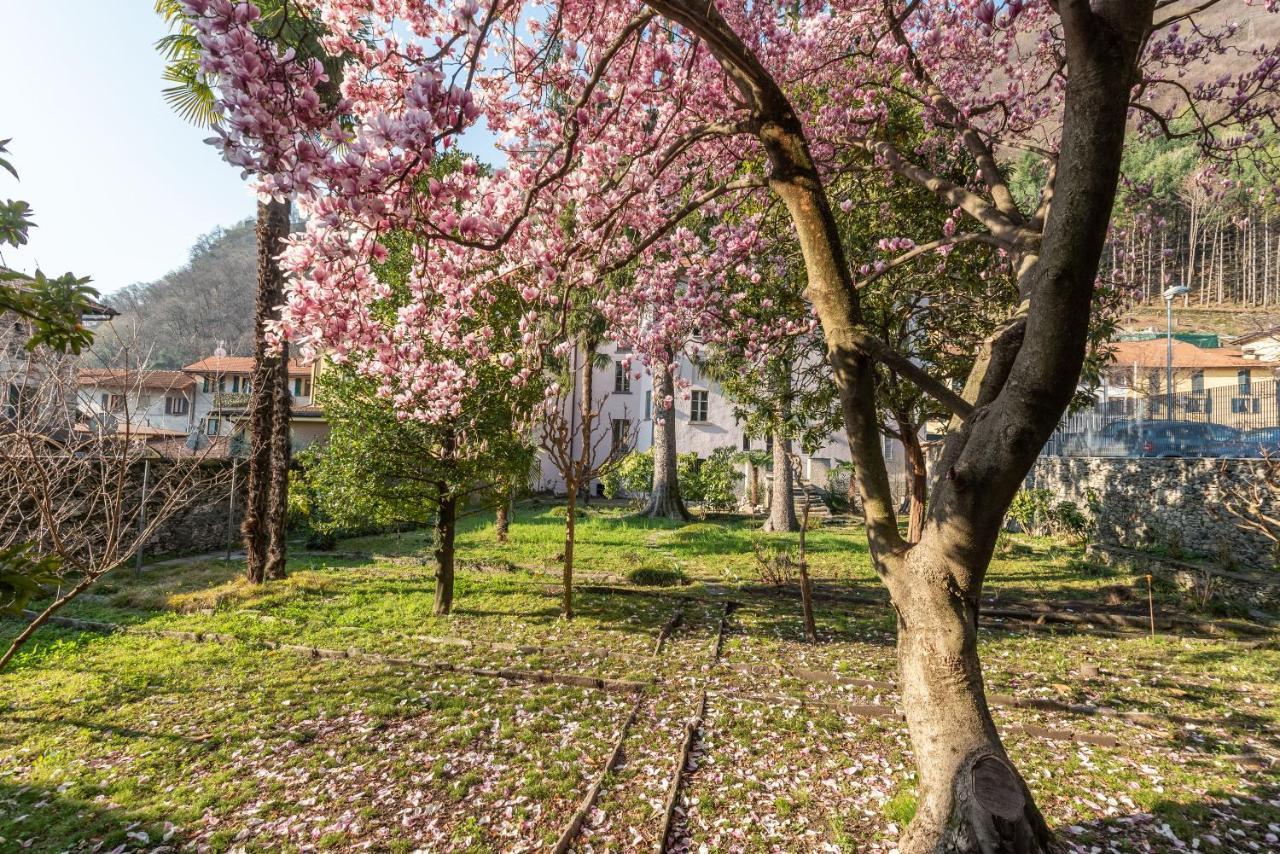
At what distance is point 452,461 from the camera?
25.6 feet

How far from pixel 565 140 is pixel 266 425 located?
818cm

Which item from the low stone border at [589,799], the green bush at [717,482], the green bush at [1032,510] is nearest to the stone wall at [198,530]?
the low stone border at [589,799]

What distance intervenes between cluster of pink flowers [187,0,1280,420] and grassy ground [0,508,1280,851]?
3010 mm

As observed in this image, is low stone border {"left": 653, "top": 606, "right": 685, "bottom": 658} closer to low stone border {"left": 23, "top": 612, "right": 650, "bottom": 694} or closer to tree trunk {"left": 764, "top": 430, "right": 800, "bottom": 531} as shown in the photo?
low stone border {"left": 23, "top": 612, "right": 650, "bottom": 694}

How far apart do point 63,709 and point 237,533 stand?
10443mm

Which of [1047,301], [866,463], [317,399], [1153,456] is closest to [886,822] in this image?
[866,463]

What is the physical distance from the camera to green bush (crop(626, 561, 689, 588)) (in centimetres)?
1032

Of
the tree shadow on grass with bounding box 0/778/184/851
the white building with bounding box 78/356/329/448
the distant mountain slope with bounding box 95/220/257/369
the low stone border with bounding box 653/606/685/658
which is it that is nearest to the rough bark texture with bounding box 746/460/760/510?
the low stone border with bounding box 653/606/685/658

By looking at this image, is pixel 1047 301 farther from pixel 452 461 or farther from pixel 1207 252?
pixel 1207 252

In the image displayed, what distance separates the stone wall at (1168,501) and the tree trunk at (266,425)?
15694 mm

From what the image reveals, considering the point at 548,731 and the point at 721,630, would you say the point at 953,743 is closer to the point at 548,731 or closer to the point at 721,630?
the point at 548,731

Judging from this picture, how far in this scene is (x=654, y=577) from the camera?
1037 centimetres

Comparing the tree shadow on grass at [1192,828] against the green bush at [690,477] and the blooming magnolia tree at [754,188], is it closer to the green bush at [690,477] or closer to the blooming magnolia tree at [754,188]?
the blooming magnolia tree at [754,188]

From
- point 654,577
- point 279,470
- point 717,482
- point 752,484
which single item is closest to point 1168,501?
point 654,577
